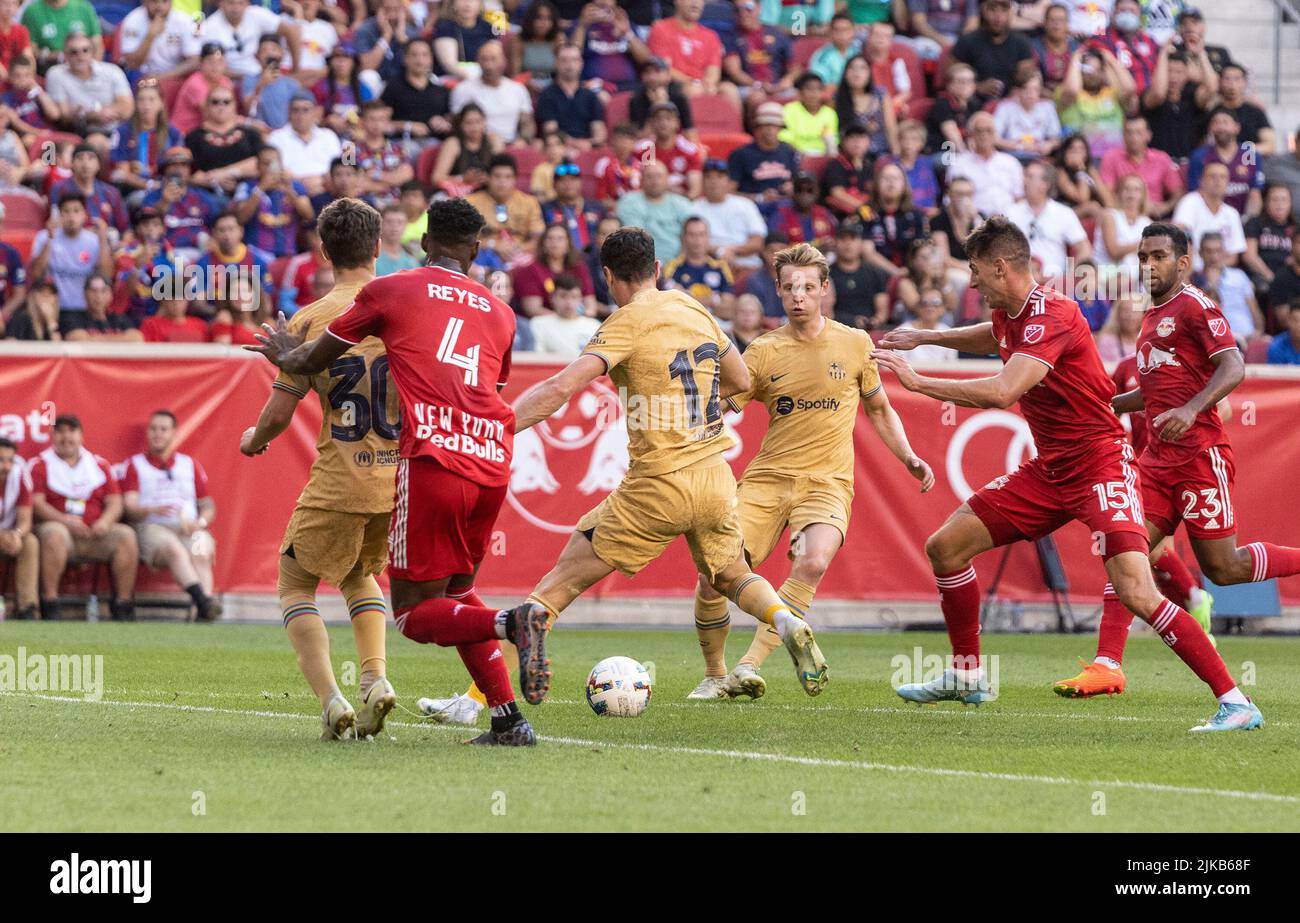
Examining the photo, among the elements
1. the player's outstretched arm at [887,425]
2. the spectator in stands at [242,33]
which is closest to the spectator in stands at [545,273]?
the spectator in stands at [242,33]

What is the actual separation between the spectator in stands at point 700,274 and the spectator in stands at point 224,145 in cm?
440

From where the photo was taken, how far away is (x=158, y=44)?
2017 cm

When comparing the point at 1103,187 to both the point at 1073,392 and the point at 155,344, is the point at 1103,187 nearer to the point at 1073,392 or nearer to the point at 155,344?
the point at 155,344

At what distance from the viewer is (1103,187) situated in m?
21.1

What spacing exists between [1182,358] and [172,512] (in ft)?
30.3

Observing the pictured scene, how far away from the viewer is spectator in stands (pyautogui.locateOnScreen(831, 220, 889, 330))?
18641mm

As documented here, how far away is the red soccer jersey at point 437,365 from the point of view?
755 cm

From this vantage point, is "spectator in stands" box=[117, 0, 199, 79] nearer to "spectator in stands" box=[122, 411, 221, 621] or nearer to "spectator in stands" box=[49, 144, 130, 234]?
"spectator in stands" box=[49, 144, 130, 234]

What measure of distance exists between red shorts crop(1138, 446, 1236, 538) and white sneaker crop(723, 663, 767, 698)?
260 cm

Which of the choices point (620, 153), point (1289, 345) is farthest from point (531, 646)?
point (1289, 345)

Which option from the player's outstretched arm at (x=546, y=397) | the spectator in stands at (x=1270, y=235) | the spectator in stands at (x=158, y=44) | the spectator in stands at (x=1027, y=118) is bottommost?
the player's outstretched arm at (x=546, y=397)

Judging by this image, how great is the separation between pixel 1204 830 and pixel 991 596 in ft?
36.5

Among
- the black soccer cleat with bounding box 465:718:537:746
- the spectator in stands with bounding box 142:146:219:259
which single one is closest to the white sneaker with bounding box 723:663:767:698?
the black soccer cleat with bounding box 465:718:537:746

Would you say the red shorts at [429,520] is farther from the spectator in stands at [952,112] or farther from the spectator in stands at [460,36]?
the spectator in stands at [952,112]
